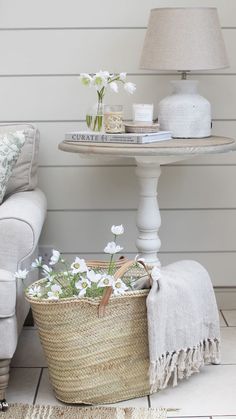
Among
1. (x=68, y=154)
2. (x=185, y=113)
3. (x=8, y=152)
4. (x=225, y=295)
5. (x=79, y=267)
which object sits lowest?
(x=225, y=295)

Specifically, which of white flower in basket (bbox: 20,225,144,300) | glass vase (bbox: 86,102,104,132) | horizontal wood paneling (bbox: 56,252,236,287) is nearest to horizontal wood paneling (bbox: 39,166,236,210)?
horizontal wood paneling (bbox: 56,252,236,287)

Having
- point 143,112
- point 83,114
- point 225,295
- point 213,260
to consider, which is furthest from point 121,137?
point 225,295

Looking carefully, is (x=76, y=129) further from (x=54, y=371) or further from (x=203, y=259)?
(x=54, y=371)

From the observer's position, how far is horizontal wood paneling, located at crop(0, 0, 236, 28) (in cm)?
312

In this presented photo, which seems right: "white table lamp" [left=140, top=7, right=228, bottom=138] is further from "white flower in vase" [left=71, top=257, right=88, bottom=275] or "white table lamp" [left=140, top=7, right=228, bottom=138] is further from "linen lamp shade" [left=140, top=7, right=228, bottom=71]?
"white flower in vase" [left=71, top=257, right=88, bottom=275]

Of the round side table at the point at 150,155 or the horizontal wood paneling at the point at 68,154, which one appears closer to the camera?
the round side table at the point at 150,155

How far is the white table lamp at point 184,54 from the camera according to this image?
278 cm

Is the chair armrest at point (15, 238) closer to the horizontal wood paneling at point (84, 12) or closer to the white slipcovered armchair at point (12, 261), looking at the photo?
the white slipcovered armchair at point (12, 261)

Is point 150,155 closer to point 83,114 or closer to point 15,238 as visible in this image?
point 15,238

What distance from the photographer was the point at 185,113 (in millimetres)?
2848

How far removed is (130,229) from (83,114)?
0.51 m

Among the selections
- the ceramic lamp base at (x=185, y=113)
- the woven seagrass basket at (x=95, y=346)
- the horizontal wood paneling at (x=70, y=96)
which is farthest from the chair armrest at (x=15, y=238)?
the horizontal wood paneling at (x=70, y=96)

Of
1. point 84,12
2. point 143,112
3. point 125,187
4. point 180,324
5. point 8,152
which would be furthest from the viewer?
point 125,187

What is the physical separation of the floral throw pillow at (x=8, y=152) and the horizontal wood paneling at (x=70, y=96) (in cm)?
44
